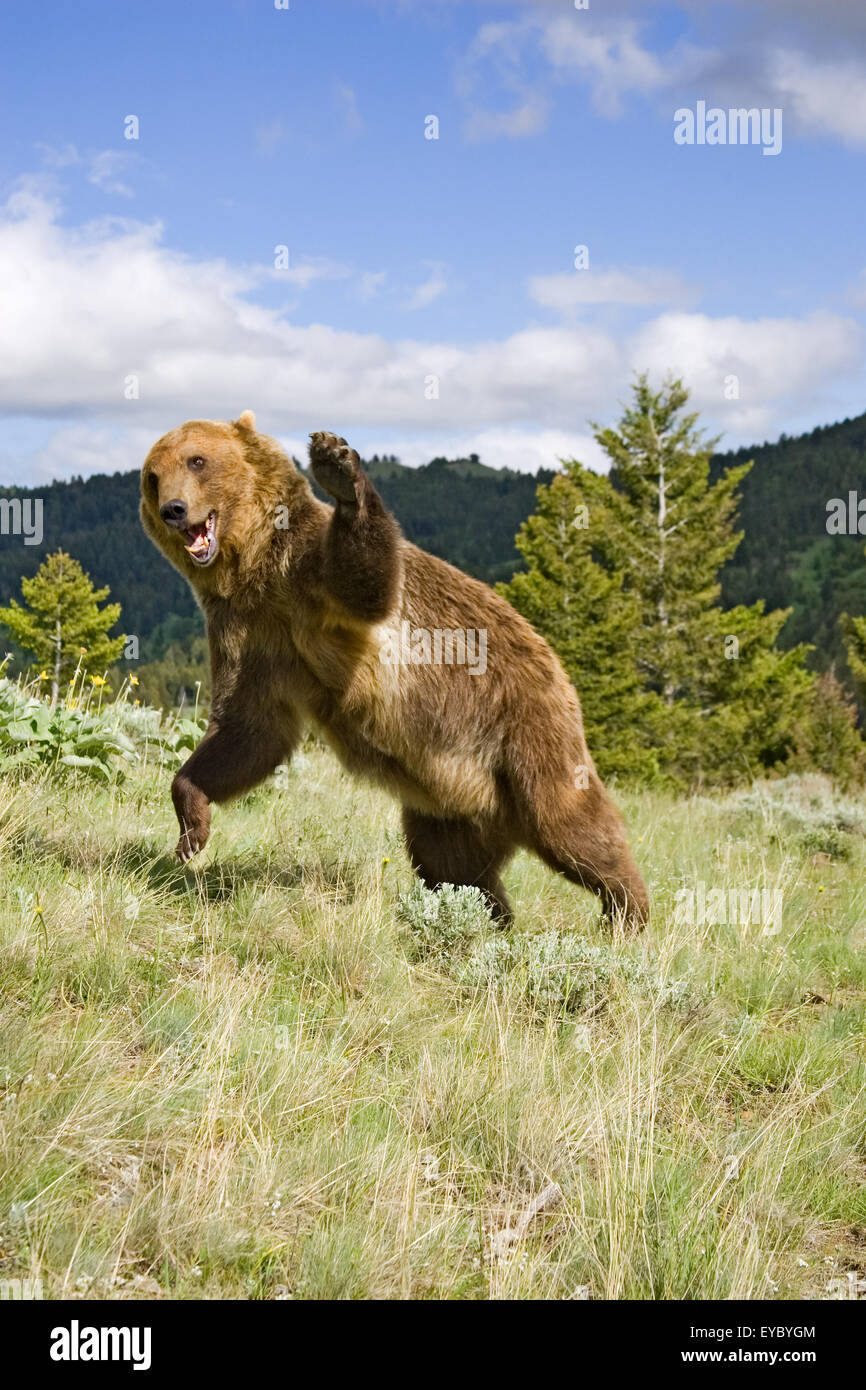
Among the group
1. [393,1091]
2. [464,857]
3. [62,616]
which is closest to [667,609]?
[464,857]

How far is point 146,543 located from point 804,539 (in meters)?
71.7

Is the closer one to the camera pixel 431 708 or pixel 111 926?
pixel 111 926

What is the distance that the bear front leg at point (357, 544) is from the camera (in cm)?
442

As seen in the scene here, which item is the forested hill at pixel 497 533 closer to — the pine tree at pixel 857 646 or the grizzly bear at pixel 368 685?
the pine tree at pixel 857 646

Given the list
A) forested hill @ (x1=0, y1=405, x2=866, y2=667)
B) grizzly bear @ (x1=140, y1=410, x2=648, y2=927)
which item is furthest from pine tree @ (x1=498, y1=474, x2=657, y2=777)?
forested hill @ (x1=0, y1=405, x2=866, y2=667)

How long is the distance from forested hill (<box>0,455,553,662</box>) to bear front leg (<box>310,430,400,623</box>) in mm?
110760

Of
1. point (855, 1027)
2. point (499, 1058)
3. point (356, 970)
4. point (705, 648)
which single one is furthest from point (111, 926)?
point (705, 648)

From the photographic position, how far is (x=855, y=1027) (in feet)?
15.8

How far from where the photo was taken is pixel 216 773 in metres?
5.26

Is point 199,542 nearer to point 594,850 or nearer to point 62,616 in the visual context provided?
point 594,850

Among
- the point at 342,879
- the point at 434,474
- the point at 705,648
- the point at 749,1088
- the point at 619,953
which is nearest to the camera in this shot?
the point at 749,1088

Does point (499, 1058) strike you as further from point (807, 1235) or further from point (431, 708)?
point (431, 708)

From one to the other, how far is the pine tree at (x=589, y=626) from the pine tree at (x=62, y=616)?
37800mm

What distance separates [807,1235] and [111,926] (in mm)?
2622
